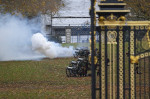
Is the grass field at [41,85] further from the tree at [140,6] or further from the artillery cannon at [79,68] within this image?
the tree at [140,6]

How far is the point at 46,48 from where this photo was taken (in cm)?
2830

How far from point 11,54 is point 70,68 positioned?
13.4 m

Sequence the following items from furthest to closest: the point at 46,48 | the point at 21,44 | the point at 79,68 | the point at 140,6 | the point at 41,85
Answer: the point at 21,44 < the point at 46,48 < the point at 140,6 < the point at 79,68 < the point at 41,85

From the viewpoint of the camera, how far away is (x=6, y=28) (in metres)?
29.9

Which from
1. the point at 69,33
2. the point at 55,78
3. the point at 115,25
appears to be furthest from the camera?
the point at 69,33

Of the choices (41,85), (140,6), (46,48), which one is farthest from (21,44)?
(41,85)

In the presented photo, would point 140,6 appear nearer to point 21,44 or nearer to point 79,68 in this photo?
point 79,68

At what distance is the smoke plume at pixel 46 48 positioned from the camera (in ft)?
91.5

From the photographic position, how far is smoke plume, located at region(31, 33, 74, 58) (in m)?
27.9

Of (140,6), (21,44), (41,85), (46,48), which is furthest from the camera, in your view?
(21,44)

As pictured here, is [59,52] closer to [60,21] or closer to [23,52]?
[23,52]

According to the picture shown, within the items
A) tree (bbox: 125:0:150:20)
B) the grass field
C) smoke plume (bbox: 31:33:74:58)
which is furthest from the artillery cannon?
smoke plume (bbox: 31:33:74:58)

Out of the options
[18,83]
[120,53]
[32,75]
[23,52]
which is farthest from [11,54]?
[120,53]

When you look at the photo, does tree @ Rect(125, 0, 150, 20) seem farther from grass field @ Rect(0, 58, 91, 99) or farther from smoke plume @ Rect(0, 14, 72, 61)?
smoke plume @ Rect(0, 14, 72, 61)
